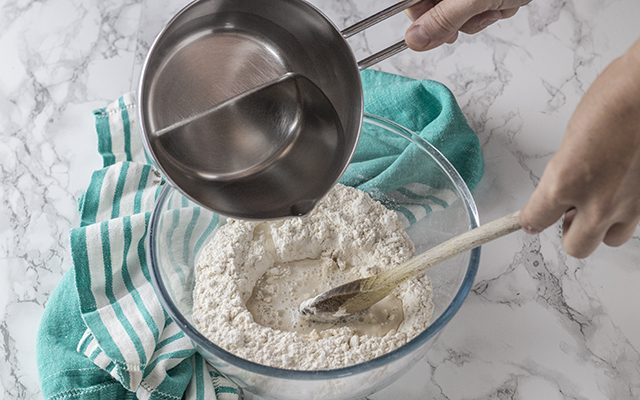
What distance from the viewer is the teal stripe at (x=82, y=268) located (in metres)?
1.22

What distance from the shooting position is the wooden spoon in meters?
1.08

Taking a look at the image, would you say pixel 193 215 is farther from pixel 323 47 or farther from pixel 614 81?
pixel 614 81

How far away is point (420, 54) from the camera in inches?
60.7

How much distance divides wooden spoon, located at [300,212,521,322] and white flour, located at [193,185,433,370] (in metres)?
0.02

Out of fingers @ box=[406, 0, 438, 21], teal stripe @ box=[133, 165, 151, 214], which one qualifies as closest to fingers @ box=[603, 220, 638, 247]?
fingers @ box=[406, 0, 438, 21]

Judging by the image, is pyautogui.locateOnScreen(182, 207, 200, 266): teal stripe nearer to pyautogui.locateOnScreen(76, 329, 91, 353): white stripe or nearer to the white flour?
the white flour

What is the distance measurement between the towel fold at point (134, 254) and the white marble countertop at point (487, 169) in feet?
0.22

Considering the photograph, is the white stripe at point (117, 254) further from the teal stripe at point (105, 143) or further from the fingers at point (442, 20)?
the fingers at point (442, 20)

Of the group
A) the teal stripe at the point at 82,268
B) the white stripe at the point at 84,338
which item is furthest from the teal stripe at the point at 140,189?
the white stripe at the point at 84,338

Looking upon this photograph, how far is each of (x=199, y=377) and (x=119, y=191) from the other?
33 cm

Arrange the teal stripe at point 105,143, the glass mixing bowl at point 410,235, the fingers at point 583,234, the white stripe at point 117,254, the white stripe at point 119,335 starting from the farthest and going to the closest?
the teal stripe at point 105,143, the white stripe at point 117,254, the white stripe at point 119,335, the glass mixing bowl at point 410,235, the fingers at point 583,234

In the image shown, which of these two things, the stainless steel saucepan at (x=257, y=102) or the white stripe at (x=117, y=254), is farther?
the white stripe at (x=117, y=254)

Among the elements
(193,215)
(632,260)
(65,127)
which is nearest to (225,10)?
(193,215)

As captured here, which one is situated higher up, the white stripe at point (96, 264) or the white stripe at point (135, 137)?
the white stripe at point (135, 137)
